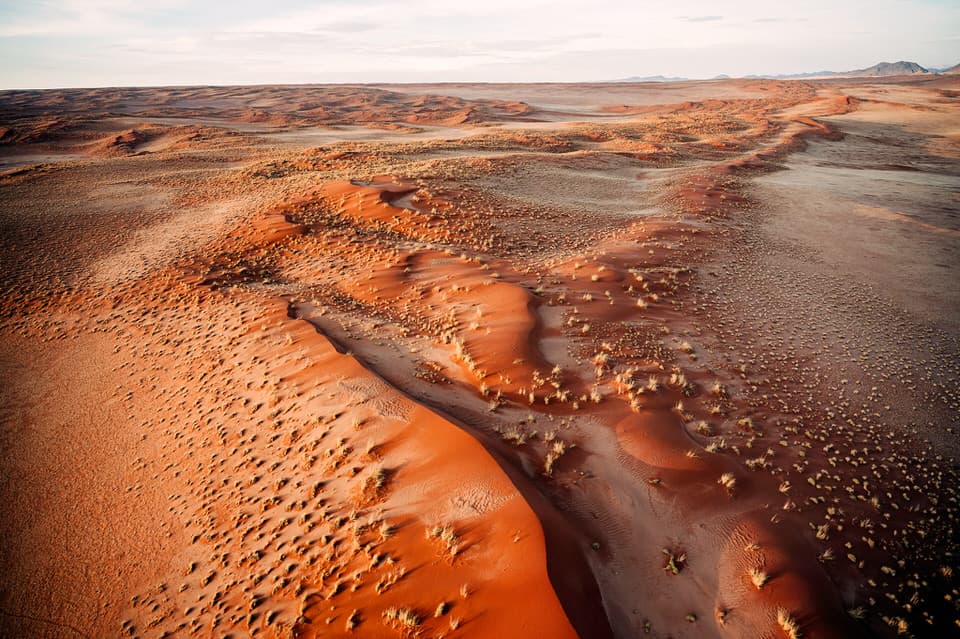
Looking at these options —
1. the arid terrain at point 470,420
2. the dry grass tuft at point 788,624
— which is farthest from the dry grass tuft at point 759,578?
the dry grass tuft at point 788,624

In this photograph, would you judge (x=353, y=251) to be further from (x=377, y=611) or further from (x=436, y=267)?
(x=377, y=611)

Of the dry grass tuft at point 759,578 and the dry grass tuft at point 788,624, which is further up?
the dry grass tuft at point 759,578

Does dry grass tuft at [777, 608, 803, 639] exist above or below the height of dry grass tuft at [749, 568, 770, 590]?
below

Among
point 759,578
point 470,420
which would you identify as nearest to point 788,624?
point 759,578

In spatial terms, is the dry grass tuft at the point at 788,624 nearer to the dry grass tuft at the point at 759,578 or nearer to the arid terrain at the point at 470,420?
the arid terrain at the point at 470,420

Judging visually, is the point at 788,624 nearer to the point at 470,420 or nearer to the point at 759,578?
the point at 759,578

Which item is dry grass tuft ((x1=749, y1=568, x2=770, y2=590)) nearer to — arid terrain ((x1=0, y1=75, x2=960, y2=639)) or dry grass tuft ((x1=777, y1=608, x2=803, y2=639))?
arid terrain ((x1=0, y1=75, x2=960, y2=639))

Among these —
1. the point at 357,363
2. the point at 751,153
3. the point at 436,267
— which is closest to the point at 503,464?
the point at 357,363

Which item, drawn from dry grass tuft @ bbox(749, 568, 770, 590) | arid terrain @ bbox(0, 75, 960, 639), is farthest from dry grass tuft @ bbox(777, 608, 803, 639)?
dry grass tuft @ bbox(749, 568, 770, 590)
